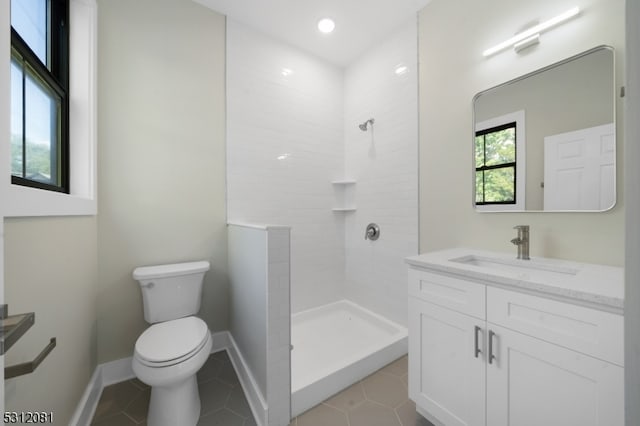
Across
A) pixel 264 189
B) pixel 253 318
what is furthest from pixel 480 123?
pixel 253 318

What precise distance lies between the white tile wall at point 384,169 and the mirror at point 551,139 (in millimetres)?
545

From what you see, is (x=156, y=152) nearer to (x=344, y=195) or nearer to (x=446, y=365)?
(x=344, y=195)

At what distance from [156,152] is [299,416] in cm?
197

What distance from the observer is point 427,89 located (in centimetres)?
191

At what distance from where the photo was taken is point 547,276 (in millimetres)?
966

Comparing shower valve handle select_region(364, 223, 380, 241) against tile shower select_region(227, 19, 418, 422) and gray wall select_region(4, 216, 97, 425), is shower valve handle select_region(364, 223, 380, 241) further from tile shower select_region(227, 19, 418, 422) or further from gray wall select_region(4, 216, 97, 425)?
gray wall select_region(4, 216, 97, 425)

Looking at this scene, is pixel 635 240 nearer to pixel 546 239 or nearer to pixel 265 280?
pixel 265 280

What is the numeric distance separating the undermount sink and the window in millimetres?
2066

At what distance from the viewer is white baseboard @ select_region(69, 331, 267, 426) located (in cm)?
127

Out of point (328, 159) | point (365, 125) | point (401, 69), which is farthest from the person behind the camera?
point (328, 159)

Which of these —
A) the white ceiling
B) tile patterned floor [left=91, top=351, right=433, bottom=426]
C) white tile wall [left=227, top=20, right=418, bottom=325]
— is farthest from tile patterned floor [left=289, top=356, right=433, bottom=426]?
the white ceiling

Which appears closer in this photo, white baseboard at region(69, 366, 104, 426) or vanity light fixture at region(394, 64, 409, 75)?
white baseboard at region(69, 366, 104, 426)

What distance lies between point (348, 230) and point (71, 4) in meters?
2.64

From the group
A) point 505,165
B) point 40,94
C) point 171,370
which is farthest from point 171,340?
point 505,165
